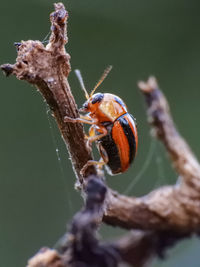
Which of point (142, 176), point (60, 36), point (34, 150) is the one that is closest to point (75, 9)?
point (34, 150)

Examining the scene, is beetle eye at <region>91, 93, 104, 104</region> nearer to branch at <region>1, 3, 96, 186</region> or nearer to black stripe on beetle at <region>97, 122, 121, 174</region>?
black stripe on beetle at <region>97, 122, 121, 174</region>

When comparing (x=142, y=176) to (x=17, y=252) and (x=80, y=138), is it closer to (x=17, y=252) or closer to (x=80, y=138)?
(x=17, y=252)

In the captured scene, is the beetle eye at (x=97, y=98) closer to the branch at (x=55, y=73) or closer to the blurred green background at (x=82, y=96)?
the branch at (x=55, y=73)

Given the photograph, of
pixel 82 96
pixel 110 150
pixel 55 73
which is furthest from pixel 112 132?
pixel 82 96

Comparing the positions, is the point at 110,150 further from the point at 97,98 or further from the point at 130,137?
the point at 97,98

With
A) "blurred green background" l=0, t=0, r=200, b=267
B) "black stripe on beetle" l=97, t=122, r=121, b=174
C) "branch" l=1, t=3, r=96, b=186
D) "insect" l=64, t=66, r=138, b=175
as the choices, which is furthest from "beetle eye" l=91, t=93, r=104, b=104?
"blurred green background" l=0, t=0, r=200, b=267

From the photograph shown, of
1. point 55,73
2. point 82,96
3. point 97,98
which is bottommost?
point 55,73

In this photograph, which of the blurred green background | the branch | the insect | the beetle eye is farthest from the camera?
the blurred green background
